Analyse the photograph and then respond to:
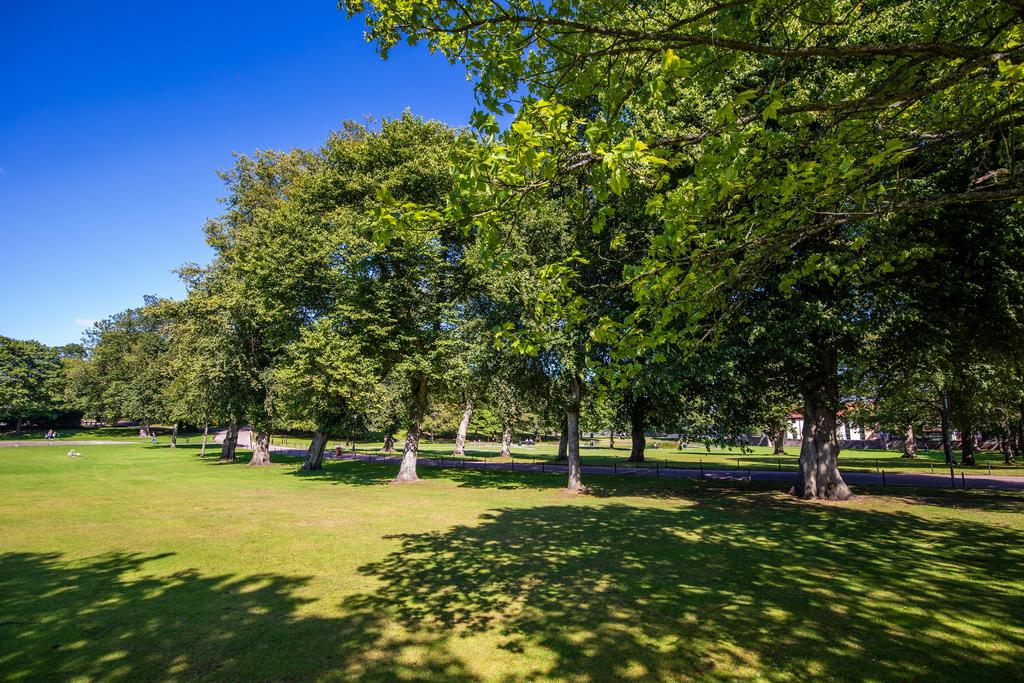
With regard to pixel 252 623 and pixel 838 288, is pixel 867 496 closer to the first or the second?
pixel 838 288

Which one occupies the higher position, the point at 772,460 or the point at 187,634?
the point at 187,634

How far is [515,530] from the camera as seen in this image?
13.4 metres

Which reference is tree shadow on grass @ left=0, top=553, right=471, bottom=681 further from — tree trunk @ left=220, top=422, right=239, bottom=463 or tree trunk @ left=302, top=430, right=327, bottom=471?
tree trunk @ left=220, top=422, right=239, bottom=463

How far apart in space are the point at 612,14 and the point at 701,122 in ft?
39.4

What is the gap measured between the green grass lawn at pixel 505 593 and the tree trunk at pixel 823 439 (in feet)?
7.02

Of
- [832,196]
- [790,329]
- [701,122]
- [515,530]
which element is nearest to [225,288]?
[515,530]

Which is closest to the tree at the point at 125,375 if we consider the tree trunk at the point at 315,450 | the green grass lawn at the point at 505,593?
the tree trunk at the point at 315,450

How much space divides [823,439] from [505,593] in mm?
16681

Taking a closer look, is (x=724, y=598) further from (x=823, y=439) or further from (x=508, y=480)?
(x=508, y=480)

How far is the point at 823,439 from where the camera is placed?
753 inches

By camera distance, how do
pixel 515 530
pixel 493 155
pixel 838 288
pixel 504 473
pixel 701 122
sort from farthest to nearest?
pixel 504 473 < pixel 838 288 < pixel 701 122 < pixel 515 530 < pixel 493 155

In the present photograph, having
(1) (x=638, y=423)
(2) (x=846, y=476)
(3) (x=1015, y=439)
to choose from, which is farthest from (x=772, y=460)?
(3) (x=1015, y=439)

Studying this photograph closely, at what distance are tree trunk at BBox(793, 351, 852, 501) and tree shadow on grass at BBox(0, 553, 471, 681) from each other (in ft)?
59.8

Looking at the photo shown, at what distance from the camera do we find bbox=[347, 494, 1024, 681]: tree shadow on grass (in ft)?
18.3
